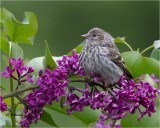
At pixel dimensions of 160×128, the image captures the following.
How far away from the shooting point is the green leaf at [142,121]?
134 inches

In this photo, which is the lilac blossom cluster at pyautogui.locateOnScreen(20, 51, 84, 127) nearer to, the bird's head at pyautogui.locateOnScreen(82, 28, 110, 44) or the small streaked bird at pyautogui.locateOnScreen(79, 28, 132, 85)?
the small streaked bird at pyautogui.locateOnScreen(79, 28, 132, 85)

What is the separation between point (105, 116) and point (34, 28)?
642 millimetres

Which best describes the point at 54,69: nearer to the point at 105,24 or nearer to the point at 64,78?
the point at 64,78

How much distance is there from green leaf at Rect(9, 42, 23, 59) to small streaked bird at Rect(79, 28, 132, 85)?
358mm

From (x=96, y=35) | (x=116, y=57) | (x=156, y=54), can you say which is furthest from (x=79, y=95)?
(x=96, y=35)

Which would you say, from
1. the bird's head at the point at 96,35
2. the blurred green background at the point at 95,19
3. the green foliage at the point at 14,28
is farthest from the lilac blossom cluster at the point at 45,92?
the blurred green background at the point at 95,19

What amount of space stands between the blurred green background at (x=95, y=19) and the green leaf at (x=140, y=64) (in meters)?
14.9

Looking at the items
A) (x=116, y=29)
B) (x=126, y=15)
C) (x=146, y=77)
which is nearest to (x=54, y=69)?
(x=146, y=77)

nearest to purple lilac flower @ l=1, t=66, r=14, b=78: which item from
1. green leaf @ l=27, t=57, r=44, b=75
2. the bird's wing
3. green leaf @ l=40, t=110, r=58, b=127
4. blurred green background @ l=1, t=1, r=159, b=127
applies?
green leaf @ l=27, t=57, r=44, b=75

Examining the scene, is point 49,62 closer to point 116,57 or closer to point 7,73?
point 7,73

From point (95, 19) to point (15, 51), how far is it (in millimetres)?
19865

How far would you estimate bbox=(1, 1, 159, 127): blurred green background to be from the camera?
20.3m

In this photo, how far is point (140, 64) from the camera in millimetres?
3486

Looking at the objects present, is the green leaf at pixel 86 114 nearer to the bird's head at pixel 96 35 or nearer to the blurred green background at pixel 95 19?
the bird's head at pixel 96 35
